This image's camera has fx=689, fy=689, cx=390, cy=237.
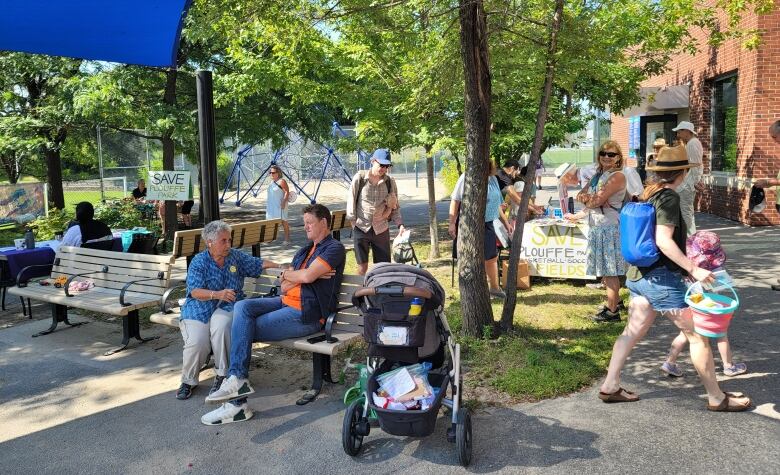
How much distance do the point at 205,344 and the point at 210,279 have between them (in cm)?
52

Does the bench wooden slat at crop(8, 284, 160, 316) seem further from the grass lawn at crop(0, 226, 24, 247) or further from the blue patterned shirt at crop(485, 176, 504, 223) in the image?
the grass lawn at crop(0, 226, 24, 247)

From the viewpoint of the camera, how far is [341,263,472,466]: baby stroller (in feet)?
13.0

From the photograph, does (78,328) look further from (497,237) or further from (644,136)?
(644,136)

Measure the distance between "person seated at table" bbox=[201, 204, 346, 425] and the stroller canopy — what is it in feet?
3.28

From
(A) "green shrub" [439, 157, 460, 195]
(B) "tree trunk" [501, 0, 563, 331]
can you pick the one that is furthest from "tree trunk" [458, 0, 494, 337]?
(A) "green shrub" [439, 157, 460, 195]

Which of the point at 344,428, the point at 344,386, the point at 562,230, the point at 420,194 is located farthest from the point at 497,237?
the point at 420,194

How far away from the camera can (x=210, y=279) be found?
5543mm

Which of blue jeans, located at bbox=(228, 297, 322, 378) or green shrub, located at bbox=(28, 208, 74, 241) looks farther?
green shrub, located at bbox=(28, 208, 74, 241)

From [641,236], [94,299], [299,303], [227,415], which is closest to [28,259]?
[94,299]

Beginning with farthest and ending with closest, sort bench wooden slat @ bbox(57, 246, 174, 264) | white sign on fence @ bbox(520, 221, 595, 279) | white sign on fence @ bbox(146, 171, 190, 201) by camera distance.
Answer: white sign on fence @ bbox(146, 171, 190, 201)
white sign on fence @ bbox(520, 221, 595, 279)
bench wooden slat @ bbox(57, 246, 174, 264)

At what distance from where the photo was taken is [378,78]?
35.6ft

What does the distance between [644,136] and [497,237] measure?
1473cm

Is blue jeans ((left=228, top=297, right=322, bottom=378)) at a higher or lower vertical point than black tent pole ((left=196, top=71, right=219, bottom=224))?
lower

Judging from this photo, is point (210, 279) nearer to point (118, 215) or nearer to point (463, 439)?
point (463, 439)
